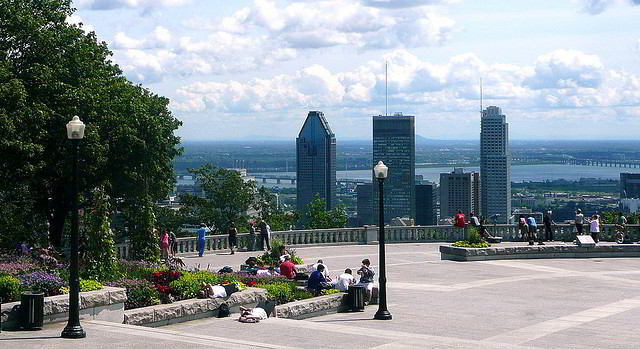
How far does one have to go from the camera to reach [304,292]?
23922 millimetres

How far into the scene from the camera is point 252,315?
20.2 meters

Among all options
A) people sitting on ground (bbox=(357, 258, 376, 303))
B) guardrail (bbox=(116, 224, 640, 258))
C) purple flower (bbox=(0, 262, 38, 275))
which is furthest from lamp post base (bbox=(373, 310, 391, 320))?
guardrail (bbox=(116, 224, 640, 258))

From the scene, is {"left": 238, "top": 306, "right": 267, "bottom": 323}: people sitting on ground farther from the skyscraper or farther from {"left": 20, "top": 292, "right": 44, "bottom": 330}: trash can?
the skyscraper

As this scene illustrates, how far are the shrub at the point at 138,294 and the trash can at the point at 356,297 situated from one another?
5.01m

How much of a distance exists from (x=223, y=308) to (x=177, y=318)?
4.15ft

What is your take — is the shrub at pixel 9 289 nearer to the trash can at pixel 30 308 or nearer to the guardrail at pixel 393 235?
the trash can at pixel 30 308

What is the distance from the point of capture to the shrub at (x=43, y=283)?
19141mm

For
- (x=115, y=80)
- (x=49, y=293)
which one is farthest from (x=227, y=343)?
(x=115, y=80)

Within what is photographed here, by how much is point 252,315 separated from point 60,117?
17.2m

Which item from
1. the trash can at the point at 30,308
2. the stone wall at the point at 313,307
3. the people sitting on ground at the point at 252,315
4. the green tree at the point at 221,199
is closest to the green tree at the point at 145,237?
the stone wall at the point at 313,307

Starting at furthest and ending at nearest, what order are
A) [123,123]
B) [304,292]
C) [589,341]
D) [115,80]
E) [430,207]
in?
[430,207]
[115,80]
[123,123]
[304,292]
[589,341]

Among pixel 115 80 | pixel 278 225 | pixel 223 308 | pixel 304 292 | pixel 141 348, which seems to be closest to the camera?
pixel 141 348

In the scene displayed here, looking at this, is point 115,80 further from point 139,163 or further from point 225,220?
point 225,220

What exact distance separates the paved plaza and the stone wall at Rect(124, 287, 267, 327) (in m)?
0.26
